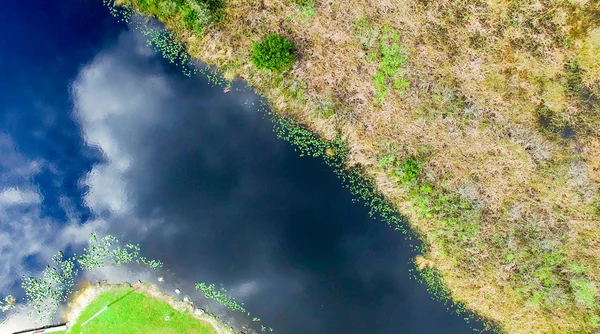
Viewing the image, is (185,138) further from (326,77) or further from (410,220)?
(410,220)

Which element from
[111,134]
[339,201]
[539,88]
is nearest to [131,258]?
[111,134]

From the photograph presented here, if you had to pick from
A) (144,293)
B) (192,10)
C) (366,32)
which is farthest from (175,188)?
(366,32)

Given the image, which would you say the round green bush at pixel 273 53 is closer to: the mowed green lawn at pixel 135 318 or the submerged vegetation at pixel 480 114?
the submerged vegetation at pixel 480 114

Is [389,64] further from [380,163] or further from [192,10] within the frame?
[192,10]

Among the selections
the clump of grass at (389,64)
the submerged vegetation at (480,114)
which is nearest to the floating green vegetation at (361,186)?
the submerged vegetation at (480,114)

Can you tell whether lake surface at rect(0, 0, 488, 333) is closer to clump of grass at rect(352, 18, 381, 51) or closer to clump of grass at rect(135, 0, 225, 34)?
clump of grass at rect(135, 0, 225, 34)

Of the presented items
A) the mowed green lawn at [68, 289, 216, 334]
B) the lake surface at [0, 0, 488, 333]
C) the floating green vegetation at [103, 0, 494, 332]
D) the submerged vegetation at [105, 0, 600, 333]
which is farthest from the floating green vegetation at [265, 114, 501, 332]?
the mowed green lawn at [68, 289, 216, 334]
